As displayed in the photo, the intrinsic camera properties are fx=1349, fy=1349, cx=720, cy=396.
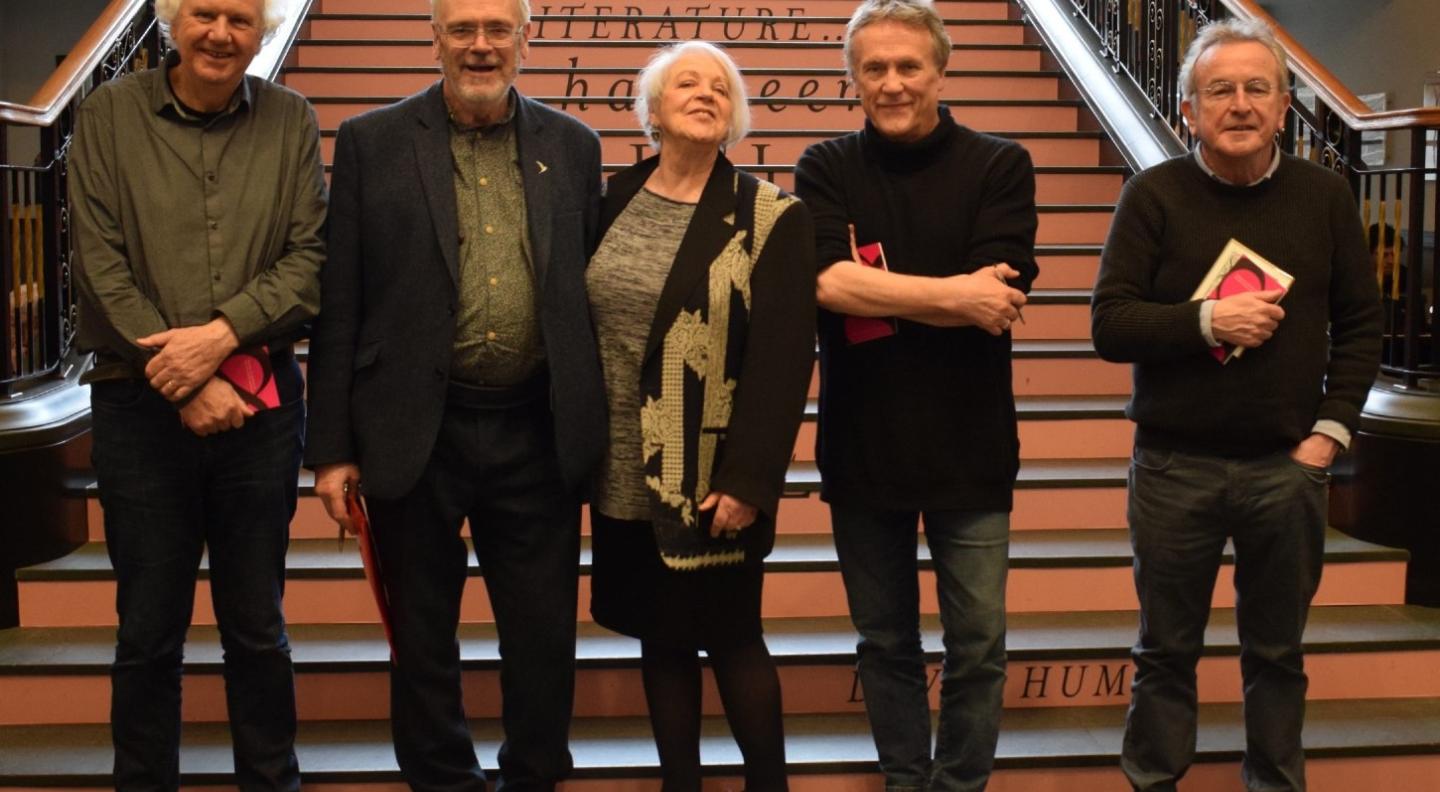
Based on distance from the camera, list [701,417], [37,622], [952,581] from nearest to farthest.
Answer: [701,417]
[952,581]
[37,622]

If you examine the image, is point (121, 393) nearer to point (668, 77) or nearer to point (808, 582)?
point (668, 77)

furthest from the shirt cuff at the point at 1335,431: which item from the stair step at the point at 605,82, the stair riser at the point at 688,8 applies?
the stair riser at the point at 688,8

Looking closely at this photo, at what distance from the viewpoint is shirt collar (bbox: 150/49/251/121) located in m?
2.25

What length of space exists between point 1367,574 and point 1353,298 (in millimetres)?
1409

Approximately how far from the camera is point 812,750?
2.96 meters

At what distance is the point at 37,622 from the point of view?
10.6 ft

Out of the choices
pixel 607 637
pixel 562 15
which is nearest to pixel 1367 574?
pixel 607 637

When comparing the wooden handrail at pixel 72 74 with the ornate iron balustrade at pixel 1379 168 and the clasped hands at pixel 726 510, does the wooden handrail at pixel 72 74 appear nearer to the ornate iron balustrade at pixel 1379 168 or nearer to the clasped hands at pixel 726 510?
the clasped hands at pixel 726 510

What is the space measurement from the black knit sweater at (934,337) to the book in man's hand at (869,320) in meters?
0.02

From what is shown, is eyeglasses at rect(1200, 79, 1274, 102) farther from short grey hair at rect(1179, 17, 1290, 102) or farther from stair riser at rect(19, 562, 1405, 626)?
stair riser at rect(19, 562, 1405, 626)

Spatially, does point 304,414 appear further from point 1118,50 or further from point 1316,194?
point 1118,50

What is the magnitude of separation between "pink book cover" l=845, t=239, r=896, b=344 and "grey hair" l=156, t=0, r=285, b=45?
1.05m

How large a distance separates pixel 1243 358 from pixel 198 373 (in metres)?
1.75

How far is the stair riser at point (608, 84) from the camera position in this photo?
18.2 ft
